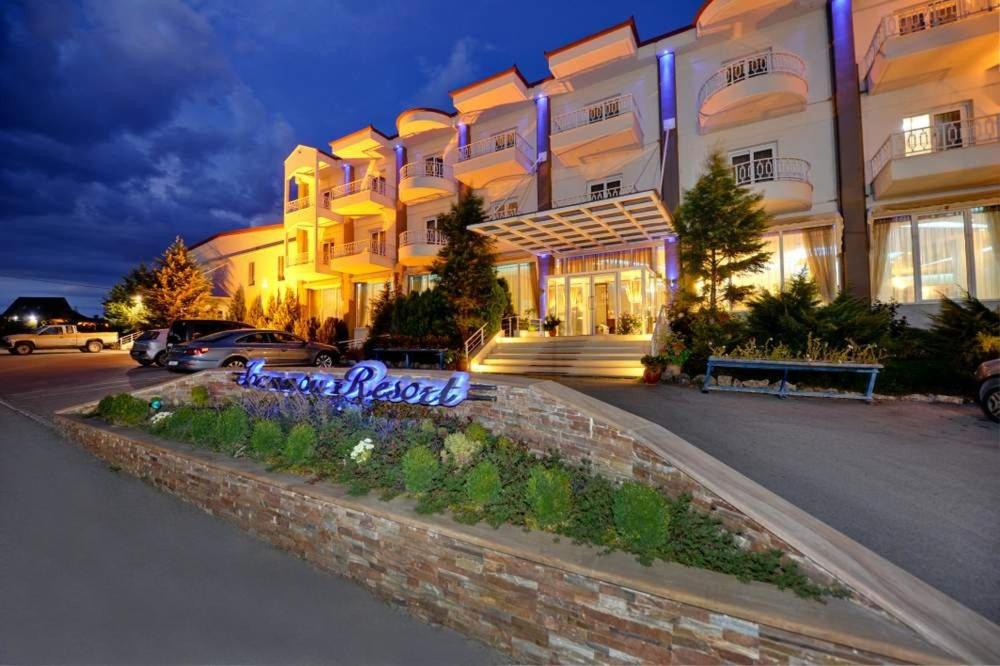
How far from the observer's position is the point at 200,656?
3.27m

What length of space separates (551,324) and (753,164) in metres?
7.98

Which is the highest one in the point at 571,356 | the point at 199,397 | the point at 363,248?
the point at 363,248

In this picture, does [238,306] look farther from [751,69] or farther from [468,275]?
[751,69]

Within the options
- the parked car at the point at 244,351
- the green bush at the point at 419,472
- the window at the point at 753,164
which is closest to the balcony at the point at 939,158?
the window at the point at 753,164

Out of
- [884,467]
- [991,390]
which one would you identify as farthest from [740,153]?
[884,467]

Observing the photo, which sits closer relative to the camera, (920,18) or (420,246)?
(920,18)

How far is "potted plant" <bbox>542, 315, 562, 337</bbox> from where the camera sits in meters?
16.3

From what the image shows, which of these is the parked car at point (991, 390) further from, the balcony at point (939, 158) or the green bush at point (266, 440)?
the green bush at point (266, 440)

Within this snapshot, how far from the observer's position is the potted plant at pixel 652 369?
10.3 m

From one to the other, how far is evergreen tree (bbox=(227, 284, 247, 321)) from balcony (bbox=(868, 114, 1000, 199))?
2970cm

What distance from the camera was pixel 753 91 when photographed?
1286cm

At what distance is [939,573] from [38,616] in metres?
6.89

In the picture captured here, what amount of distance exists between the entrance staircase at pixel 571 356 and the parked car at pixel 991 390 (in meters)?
5.99

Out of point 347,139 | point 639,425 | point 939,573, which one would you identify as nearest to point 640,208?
point 639,425
